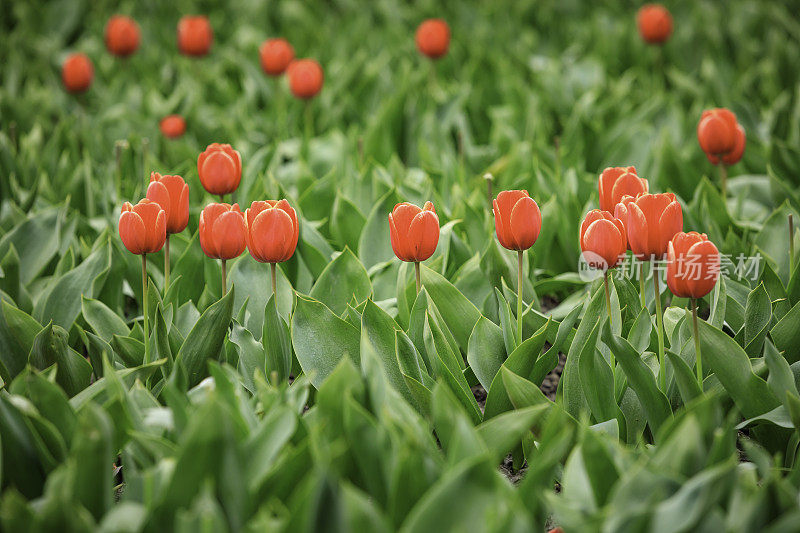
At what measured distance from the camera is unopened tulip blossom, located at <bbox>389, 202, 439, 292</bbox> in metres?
1.82

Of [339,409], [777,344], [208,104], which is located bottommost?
[208,104]

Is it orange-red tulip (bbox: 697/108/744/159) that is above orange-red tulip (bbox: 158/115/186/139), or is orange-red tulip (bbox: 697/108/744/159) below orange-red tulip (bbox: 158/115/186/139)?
above

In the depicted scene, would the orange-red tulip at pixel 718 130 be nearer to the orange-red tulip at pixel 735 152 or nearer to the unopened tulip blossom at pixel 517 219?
the orange-red tulip at pixel 735 152

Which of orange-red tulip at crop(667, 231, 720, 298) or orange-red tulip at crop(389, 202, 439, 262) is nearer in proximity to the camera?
orange-red tulip at crop(667, 231, 720, 298)

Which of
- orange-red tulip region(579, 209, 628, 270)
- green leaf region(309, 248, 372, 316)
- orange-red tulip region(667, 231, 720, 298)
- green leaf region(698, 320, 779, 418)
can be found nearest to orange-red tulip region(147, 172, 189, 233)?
green leaf region(309, 248, 372, 316)

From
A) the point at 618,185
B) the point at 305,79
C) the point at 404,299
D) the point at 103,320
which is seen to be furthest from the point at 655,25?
the point at 103,320

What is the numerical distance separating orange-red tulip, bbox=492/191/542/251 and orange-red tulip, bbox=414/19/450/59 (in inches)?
90.5

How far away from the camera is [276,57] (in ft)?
12.3

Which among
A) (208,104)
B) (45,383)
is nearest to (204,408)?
(45,383)

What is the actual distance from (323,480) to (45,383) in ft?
2.02

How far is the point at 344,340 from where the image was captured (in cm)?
191

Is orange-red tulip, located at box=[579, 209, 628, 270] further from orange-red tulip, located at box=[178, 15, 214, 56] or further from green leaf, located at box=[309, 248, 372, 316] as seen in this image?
orange-red tulip, located at box=[178, 15, 214, 56]

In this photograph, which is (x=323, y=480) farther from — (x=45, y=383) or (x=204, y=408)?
(x=45, y=383)

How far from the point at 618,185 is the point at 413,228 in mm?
472
